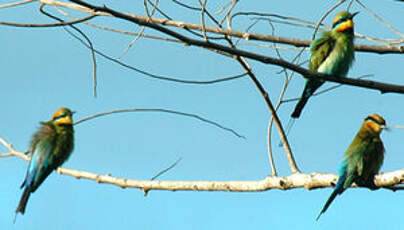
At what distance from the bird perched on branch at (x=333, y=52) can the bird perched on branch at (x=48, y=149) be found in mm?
1644

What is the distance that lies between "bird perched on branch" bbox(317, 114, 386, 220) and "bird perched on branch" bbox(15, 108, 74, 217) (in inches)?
74.2

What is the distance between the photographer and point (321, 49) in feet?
14.1

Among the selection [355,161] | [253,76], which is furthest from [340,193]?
[253,76]

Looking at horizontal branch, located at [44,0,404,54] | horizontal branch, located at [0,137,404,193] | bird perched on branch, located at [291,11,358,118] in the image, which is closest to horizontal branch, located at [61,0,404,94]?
horizontal branch, located at [0,137,404,193]

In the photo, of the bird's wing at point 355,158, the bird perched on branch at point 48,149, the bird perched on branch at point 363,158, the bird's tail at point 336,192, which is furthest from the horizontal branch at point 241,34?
the bird perched on branch at point 48,149

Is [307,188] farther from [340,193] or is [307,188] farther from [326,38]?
[326,38]

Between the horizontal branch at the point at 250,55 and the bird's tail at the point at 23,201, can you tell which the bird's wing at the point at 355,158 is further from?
the bird's tail at the point at 23,201

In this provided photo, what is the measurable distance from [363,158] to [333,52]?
1.04 meters

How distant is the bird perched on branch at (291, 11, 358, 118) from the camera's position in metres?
4.21

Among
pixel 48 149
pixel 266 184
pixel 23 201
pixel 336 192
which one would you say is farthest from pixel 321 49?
pixel 23 201

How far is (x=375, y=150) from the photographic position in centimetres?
360

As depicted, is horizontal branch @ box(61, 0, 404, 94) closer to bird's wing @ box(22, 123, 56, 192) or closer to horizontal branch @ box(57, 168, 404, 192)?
horizontal branch @ box(57, 168, 404, 192)

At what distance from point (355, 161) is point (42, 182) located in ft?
6.87

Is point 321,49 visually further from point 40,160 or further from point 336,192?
point 40,160
